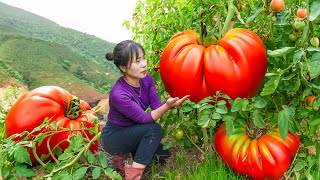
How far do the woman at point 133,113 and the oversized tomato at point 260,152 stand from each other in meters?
0.33

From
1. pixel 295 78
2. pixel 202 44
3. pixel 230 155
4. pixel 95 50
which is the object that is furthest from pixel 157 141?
pixel 95 50

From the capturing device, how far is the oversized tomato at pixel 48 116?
7.82ft

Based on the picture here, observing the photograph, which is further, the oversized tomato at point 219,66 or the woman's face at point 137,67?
the woman's face at point 137,67

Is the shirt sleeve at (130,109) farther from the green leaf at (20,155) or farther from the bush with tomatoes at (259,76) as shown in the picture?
the green leaf at (20,155)

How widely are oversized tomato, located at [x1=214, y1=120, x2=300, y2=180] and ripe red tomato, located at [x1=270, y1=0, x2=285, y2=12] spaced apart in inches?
20.1

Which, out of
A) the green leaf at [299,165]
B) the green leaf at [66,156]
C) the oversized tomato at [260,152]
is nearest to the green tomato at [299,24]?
the oversized tomato at [260,152]

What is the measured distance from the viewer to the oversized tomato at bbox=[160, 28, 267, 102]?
70.3 inches

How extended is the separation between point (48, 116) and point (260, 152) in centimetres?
113

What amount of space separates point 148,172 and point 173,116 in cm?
32

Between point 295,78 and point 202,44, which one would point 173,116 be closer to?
point 202,44

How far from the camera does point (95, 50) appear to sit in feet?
30.2

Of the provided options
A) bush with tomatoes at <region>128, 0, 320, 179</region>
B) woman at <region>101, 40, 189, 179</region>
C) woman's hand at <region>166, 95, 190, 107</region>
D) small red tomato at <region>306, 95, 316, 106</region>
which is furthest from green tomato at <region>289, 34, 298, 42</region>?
woman at <region>101, 40, 189, 179</region>

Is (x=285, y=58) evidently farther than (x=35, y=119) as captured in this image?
No

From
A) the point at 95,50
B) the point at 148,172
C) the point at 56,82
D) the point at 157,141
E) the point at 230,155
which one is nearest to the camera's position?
the point at 230,155
